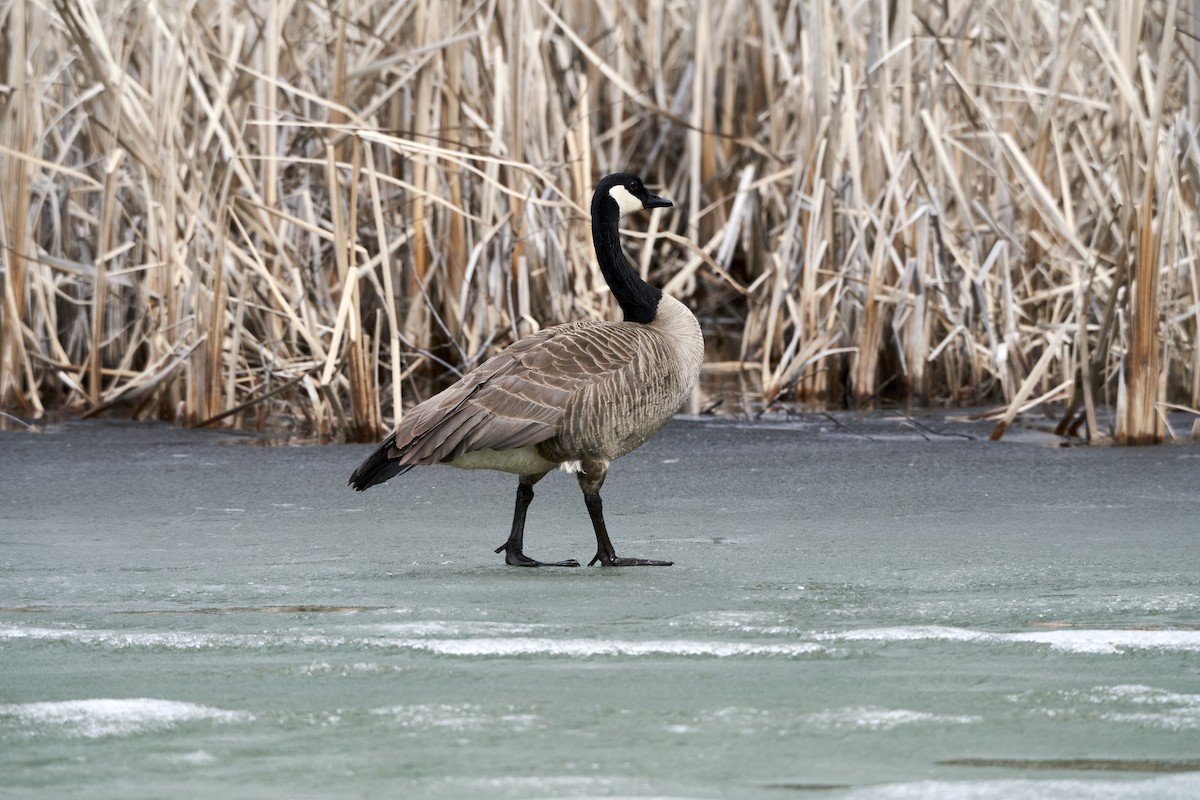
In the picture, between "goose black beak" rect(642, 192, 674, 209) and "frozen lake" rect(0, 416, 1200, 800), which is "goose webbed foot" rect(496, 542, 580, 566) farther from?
"goose black beak" rect(642, 192, 674, 209)

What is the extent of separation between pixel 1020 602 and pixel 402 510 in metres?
2.23

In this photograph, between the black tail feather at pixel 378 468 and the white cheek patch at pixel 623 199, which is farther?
the white cheek patch at pixel 623 199

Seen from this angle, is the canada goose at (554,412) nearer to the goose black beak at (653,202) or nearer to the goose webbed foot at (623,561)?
the goose webbed foot at (623,561)

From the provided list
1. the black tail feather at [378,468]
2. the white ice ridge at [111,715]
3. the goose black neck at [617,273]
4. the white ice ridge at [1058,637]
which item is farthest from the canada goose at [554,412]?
the white ice ridge at [111,715]

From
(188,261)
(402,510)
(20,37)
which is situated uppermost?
(20,37)

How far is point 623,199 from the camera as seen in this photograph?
517 cm

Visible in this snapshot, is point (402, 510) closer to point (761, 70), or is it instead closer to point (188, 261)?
point (188, 261)

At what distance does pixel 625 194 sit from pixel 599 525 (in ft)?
4.08

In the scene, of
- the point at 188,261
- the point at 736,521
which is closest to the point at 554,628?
the point at 736,521

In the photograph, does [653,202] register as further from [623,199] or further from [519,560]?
[519,560]

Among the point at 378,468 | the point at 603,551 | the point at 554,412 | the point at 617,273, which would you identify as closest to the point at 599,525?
the point at 603,551

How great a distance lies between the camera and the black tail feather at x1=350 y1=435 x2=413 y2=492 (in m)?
4.26

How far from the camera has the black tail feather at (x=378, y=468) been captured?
426 centimetres

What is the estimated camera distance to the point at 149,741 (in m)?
2.67
